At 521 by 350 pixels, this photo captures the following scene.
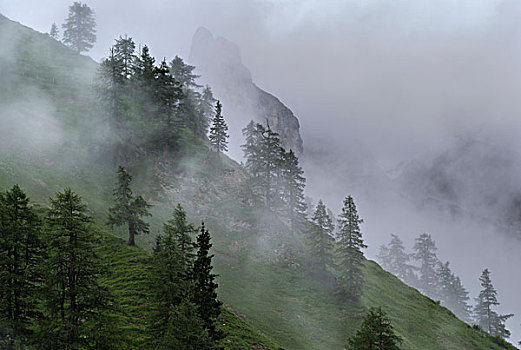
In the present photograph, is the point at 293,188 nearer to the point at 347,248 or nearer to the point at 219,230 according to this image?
the point at 219,230

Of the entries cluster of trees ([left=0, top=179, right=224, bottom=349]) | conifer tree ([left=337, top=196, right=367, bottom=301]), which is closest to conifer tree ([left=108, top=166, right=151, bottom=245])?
cluster of trees ([left=0, top=179, right=224, bottom=349])

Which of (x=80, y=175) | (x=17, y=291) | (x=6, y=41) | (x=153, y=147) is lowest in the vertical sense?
(x=17, y=291)

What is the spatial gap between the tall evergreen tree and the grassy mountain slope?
26930 mm

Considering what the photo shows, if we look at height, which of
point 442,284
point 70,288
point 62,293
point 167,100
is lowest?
point 62,293

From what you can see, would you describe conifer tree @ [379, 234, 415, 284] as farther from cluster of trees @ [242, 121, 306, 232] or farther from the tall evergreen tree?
the tall evergreen tree

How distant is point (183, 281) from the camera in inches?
803

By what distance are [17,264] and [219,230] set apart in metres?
41.6

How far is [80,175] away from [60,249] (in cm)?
4235

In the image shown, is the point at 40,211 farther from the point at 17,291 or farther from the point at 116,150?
the point at 116,150

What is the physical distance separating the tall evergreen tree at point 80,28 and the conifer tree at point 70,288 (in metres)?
108

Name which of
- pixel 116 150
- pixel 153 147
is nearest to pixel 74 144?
pixel 116 150

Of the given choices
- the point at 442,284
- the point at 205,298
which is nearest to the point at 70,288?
the point at 205,298

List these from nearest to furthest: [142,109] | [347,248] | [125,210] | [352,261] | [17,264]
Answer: [17,264]
[125,210]
[352,261]
[347,248]
[142,109]

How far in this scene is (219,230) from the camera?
187 ft
